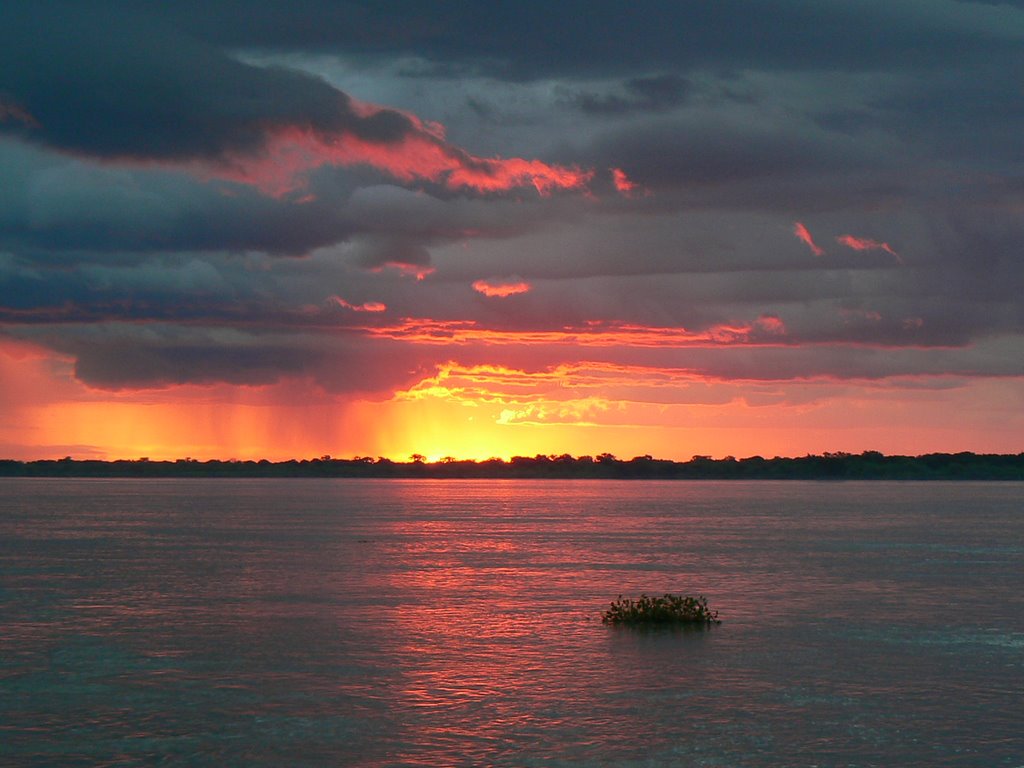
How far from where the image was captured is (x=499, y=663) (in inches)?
1426

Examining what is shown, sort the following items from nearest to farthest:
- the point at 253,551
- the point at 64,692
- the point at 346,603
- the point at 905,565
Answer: the point at 64,692
the point at 346,603
the point at 905,565
the point at 253,551

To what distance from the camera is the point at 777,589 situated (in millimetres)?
57625

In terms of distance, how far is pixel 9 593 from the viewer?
5481cm

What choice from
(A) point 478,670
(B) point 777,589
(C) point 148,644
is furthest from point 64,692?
(B) point 777,589

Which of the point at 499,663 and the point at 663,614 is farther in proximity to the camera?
the point at 663,614

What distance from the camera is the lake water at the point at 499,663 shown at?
26438 mm

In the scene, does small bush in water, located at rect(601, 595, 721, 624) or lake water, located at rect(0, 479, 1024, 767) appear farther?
small bush in water, located at rect(601, 595, 721, 624)

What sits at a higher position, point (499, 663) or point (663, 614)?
point (663, 614)

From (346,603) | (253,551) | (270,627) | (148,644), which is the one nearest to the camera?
(148,644)

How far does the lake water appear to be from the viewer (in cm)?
2644

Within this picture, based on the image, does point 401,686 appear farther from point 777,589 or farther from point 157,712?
point 777,589

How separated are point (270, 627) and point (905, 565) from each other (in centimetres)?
4422

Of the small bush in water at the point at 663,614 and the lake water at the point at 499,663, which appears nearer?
the lake water at the point at 499,663

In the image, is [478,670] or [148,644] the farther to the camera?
[148,644]
